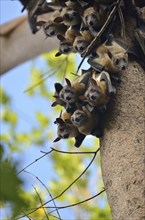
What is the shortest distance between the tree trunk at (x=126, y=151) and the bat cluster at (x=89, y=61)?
1.3 inches

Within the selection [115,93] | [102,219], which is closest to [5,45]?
[102,219]

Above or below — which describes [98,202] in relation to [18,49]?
below

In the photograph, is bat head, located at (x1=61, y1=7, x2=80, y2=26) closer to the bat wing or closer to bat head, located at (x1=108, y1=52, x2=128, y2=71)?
bat head, located at (x1=108, y1=52, x2=128, y2=71)

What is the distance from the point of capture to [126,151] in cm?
124

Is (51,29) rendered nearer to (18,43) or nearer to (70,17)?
(70,17)

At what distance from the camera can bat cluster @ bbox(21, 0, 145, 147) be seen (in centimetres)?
133

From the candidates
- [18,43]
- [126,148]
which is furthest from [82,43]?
[18,43]

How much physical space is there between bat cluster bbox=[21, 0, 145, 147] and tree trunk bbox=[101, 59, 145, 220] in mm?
32

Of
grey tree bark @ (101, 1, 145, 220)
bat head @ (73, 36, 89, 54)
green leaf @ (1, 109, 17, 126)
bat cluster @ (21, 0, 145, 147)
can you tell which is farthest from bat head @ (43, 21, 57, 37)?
green leaf @ (1, 109, 17, 126)

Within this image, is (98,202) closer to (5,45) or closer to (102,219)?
(102,219)

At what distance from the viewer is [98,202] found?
475 centimetres

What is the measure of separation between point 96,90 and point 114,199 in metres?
0.25

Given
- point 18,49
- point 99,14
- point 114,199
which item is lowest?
point 114,199

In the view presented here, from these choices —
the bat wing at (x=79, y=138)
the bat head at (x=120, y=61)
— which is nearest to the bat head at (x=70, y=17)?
the bat head at (x=120, y=61)
